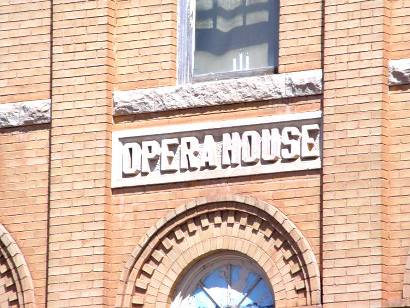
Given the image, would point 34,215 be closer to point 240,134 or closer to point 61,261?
point 61,261

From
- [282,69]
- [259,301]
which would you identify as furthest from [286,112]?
[259,301]

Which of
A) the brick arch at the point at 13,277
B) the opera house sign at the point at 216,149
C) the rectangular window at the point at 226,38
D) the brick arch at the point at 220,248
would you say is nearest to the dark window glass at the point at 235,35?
the rectangular window at the point at 226,38

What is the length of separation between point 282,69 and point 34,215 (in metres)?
3.37

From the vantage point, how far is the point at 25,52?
2373cm

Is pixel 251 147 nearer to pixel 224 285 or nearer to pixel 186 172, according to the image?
pixel 186 172

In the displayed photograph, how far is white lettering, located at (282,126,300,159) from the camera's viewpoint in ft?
71.8

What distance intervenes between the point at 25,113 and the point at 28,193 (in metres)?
0.96

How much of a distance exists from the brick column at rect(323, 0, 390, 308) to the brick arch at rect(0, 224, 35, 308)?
12.1 feet

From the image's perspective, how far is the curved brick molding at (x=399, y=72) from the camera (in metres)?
21.4

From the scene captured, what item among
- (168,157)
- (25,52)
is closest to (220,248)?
(168,157)

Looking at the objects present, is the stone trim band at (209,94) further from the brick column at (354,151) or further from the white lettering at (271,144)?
the white lettering at (271,144)

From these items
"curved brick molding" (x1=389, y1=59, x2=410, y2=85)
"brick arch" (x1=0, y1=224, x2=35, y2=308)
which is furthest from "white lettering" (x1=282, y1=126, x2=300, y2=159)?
"brick arch" (x1=0, y1=224, x2=35, y2=308)

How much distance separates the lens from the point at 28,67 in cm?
2369

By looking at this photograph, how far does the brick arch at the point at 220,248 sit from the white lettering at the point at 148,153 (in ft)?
2.25
